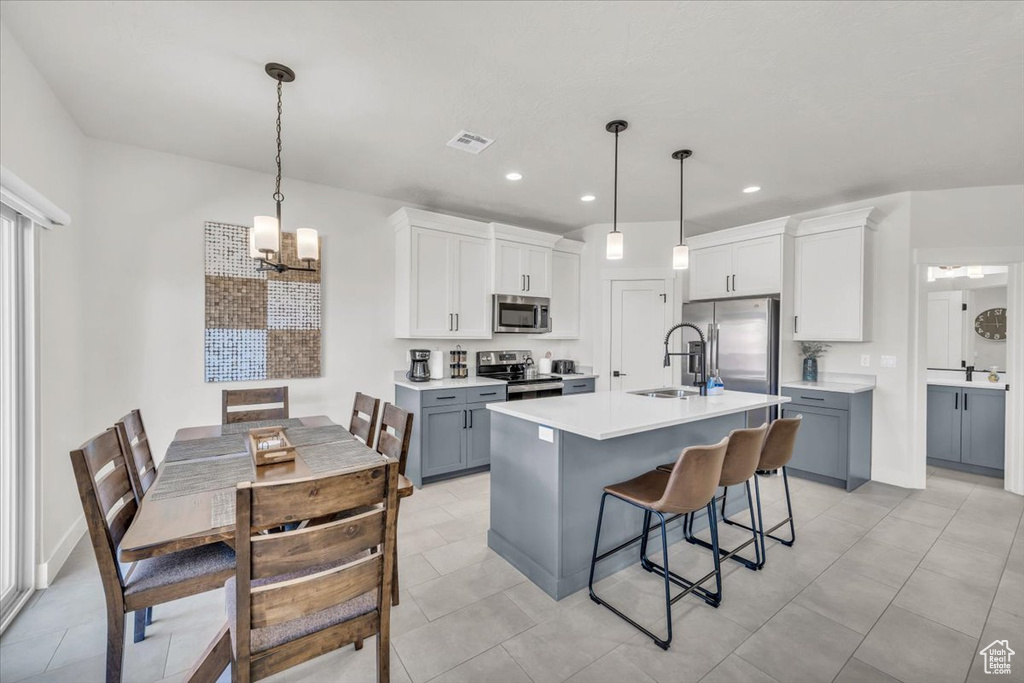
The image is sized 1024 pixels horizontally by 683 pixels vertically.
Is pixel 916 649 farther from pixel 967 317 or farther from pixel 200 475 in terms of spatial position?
pixel 967 317

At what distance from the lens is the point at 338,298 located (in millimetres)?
3988

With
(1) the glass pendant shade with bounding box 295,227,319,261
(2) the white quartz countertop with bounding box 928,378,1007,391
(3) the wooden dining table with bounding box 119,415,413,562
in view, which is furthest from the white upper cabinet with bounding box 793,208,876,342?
(1) the glass pendant shade with bounding box 295,227,319,261

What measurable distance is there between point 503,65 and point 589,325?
3.55 m

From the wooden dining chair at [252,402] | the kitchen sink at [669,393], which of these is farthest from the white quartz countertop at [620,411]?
the wooden dining chair at [252,402]

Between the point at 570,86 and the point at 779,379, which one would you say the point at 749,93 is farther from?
the point at 779,379

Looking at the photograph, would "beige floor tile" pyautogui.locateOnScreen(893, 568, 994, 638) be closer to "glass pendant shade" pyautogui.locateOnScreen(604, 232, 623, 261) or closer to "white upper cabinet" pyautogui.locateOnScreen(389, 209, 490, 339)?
"glass pendant shade" pyautogui.locateOnScreen(604, 232, 623, 261)

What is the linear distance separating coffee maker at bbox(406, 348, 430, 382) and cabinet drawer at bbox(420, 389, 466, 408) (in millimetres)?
324

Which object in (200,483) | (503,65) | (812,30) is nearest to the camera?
(200,483)

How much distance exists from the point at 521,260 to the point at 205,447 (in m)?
3.36

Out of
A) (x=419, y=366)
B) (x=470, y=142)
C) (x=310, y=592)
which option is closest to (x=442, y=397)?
(x=419, y=366)

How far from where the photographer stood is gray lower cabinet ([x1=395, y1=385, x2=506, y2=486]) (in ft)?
12.7

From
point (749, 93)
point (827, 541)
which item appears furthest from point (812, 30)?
point (827, 541)

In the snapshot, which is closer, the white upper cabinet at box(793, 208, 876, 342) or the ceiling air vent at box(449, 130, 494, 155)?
the ceiling air vent at box(449, 130, 494, 155)

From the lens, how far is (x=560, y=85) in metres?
2.35
